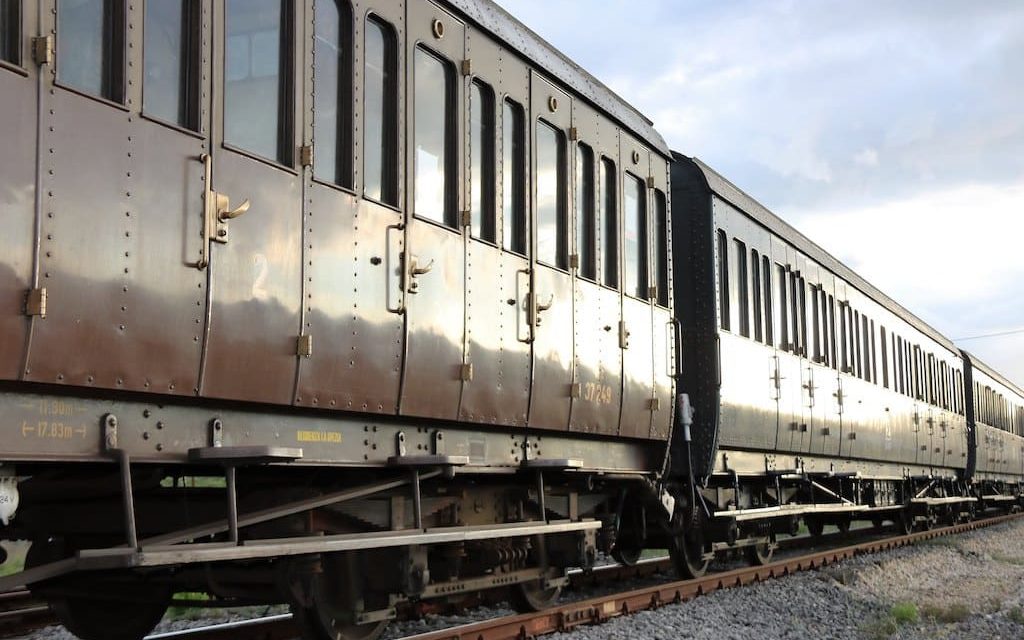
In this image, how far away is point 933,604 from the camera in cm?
1070

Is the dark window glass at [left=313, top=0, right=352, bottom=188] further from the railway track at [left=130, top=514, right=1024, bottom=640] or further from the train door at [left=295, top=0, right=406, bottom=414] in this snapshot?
the railway track at [left=130, top=514, right=1024, bottom=640]

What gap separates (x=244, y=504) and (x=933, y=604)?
7.55 meters

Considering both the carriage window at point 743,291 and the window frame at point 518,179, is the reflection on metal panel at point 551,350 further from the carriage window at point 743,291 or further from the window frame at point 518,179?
the carriage window at point 743,291

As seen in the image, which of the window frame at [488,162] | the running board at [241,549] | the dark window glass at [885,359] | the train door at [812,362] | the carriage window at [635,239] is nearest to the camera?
the running board at [241,549]

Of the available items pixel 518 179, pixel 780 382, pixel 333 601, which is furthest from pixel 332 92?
pixel 780 382

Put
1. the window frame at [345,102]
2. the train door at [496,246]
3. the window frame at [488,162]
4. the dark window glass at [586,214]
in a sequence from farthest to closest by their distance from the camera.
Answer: the dark window glass at [586,214] < the window frame at [488,162] < the train door at [496,246] < the window frame at [345,102]

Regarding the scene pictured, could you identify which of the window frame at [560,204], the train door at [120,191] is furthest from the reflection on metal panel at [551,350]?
the train door at [120,191]

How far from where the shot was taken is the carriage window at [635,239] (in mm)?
9180

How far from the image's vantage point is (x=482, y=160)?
7098mm

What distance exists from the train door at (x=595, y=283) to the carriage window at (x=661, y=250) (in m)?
0.99

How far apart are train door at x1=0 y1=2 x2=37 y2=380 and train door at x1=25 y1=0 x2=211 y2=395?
13 millimetres

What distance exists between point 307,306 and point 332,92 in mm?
1185

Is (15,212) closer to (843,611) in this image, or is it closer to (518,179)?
(518,179)

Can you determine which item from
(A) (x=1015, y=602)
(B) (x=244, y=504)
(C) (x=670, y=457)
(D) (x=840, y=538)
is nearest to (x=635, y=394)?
(C) (x=670, y=457)
